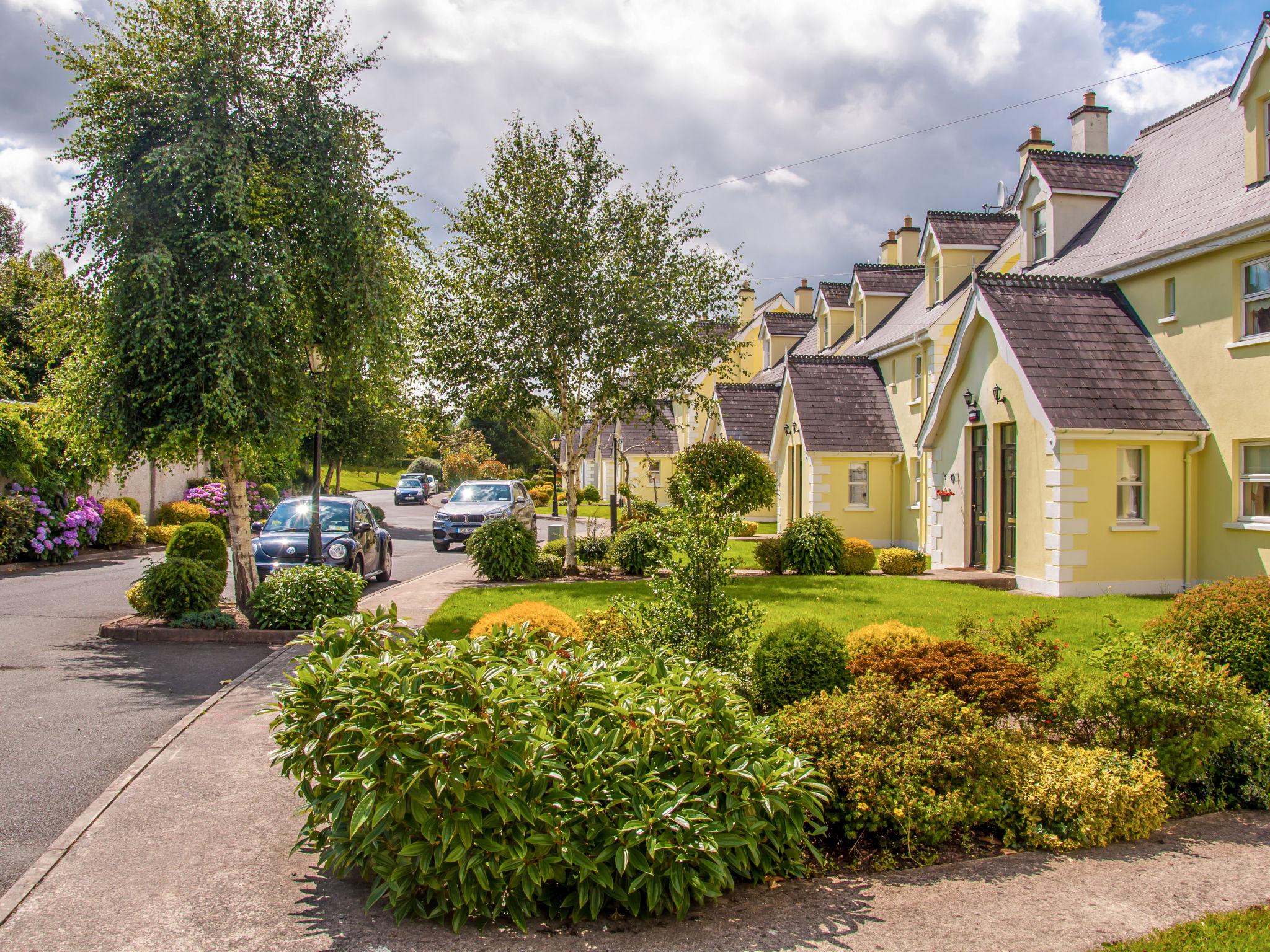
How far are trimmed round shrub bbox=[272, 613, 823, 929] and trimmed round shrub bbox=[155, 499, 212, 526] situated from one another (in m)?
28.8

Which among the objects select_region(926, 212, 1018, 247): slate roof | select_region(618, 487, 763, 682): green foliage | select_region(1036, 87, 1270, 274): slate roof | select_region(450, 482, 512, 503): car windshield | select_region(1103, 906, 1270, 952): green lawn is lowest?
select_region(1103, 906, 1270, 952): green lawn

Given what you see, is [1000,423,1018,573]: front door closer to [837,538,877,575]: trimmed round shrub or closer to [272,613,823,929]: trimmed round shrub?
[837,538,877,575]: trimmed round shrub

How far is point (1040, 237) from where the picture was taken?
1958 cm

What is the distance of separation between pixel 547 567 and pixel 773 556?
15.8 ft

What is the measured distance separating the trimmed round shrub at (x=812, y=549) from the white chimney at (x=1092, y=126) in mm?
12372

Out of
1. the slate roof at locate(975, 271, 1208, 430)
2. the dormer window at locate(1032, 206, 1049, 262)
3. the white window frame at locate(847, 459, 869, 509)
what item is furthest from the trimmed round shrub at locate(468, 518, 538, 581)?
the dormer window at locate(1032, 206, 1049, 262)

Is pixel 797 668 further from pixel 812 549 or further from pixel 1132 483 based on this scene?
pixel 812 549

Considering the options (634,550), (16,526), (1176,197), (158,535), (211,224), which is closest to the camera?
(211,224)

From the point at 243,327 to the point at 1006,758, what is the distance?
993 centimetres

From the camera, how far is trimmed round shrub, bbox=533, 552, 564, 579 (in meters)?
17.9

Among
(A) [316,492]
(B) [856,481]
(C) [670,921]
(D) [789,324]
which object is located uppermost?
(D) [789,324]

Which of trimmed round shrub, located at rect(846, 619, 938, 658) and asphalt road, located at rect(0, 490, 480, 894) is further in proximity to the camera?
trimmed round shrub, located at rect(846, 619, 938, 658)

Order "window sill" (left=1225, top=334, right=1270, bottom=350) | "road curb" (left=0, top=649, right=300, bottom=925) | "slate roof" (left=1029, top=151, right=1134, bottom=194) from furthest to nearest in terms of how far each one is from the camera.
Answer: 1. "slate roof" (left=1029, top=151, right=1134, bottom=194)
2. "window sill" (left=1225, top=334, right=1270, bottom=350)
3. "road curb" (left=0, top=649, right=300, bottom=925)

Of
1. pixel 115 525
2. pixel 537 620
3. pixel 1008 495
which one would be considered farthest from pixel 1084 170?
pixel 115 525
